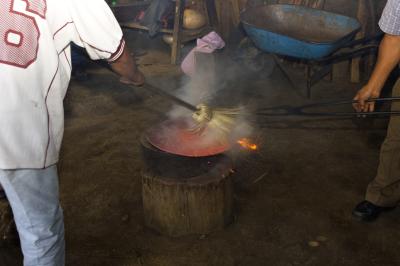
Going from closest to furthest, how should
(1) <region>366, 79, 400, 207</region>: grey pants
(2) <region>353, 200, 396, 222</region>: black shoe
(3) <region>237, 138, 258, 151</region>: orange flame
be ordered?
1. (1) <region>366, 79, 400, 207</region>: grey pants
2. (2) <region>353, 200, 396, 222</region>: black shoe
3. (3) <region>237, 138, 258, 151</region>: orange flame

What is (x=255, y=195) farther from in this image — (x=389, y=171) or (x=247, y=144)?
(x=389, y=171)

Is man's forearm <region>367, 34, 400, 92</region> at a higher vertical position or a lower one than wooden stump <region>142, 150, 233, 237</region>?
higher

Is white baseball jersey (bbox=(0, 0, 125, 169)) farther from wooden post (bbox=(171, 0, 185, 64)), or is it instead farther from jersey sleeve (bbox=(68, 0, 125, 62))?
wooden post (bbox=(171, 0, 185, 64))

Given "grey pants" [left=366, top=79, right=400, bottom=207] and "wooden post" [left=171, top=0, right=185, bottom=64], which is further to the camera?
"wooden post" [left=171, top=0, right=185, bottom=64]

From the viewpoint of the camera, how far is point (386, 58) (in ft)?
10.6

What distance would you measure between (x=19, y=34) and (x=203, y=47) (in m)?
6.35

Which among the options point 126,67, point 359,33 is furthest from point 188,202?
point 359,33

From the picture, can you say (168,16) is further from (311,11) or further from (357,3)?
(357,3)

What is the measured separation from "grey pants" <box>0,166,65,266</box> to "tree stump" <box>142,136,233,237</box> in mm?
1153

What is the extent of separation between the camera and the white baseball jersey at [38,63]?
200cm

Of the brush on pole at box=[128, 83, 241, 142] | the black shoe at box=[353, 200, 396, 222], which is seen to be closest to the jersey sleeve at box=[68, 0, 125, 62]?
the brush on pole at box=[128, 83, 241, 142]

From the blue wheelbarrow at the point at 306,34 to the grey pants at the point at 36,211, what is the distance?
474 cm

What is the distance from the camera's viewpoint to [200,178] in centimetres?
362

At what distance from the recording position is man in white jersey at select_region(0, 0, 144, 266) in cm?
201
